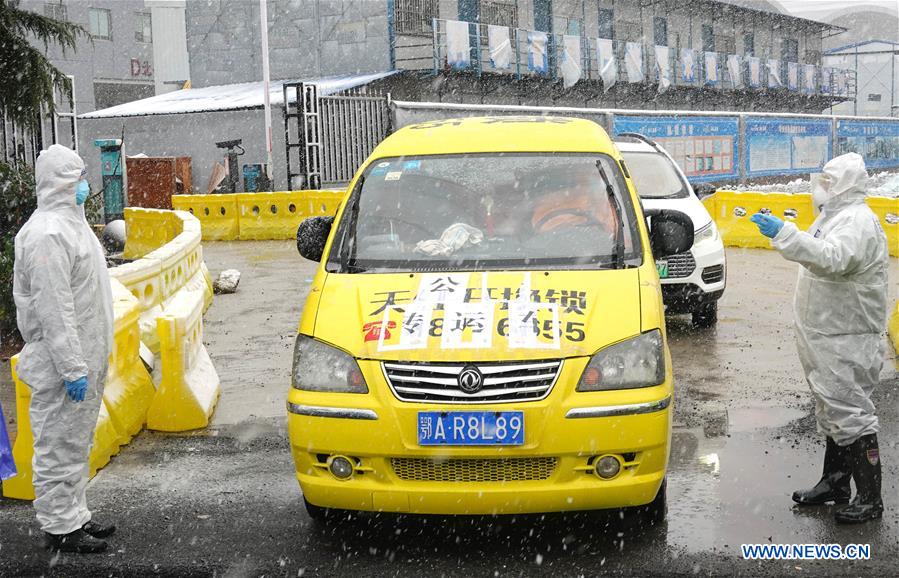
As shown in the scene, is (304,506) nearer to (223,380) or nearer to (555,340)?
(555,340)

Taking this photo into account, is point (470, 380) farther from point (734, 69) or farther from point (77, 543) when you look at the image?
point (734, 69)

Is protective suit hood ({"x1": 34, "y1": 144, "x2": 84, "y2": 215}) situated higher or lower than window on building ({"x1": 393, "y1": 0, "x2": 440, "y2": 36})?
lower

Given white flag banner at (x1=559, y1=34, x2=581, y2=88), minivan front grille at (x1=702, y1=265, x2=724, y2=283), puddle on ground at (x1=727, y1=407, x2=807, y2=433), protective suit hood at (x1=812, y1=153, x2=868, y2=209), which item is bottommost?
puddle on ground at (x1=727, y1=407, x2=807, y2=433)

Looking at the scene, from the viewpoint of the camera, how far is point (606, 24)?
4166 centimetres

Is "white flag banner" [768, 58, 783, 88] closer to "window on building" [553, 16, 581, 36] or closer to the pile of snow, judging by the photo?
the pile of snow

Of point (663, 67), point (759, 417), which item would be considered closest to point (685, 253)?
point (759, 417)

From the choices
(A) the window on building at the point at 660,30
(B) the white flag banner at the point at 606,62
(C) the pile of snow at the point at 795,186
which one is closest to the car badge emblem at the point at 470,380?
(C) the pile of snow at the point at 795,186

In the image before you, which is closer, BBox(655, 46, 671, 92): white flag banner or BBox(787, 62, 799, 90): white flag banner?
BBox(655, 46, 671, 92): white flag banner

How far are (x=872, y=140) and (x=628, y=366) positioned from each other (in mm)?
36375

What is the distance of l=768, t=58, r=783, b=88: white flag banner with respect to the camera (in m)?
48.8

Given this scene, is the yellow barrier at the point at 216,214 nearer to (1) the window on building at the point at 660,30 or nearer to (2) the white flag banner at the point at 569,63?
(2) the white flag banner at the point at 569,63

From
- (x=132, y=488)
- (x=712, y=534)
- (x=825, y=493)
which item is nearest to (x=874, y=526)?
(x=825, y=493)

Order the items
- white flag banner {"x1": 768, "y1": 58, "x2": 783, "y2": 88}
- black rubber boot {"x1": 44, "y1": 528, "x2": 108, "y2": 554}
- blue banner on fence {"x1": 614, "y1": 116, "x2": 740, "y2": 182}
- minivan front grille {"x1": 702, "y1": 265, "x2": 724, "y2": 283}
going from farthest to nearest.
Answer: white flag banner {"x1": 768, "y1": 58, "x2": 783, "y2": 88} < blue banner on fence {"x1": 614, "y1": 116, "x2": 740, "y2": 182} < minivan front grille {"x1": 702, "y1": 265, "x2": 724, "y2": 283} < black rubber boot {"x1": 44, "y1": 528, "x2": 108, "y2": 554}

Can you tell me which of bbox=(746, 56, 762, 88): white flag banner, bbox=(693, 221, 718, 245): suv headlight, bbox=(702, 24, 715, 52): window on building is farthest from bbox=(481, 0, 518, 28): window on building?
bbox=(693, 221, 718, 245): suv headlight
